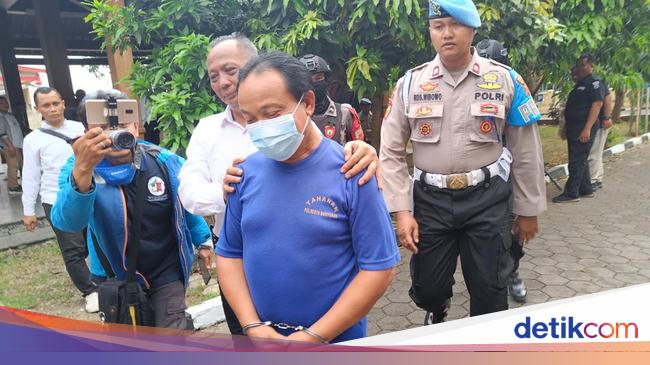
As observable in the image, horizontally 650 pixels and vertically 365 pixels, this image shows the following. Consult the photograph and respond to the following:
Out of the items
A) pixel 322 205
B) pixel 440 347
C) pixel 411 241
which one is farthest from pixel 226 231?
pixel 411 241

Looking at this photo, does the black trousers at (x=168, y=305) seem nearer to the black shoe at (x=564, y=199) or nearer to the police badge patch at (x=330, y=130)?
the police badge patch at (x=330, y=130)

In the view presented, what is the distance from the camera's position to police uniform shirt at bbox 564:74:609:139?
18.6 ft

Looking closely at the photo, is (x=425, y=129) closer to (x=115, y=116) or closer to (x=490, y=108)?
(x=490, y=108)

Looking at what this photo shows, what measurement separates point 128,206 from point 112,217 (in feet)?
0.25

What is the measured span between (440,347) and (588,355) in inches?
20.0

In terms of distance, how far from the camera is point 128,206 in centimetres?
192

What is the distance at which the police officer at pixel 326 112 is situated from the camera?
9.40ft

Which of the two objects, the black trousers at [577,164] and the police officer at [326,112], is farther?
the black trousers at [577,164]

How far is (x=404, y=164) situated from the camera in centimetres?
248

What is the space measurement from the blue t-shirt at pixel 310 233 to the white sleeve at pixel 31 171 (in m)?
3.22

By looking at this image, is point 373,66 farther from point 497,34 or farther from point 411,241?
point 411,241

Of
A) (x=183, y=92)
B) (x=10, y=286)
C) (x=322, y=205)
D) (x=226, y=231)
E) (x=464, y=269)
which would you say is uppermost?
(x=183, y=92)

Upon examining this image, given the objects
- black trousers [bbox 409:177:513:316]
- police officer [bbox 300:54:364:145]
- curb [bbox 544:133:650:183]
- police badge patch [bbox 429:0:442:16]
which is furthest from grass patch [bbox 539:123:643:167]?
police badge patch [bbox 429:0:442:16]

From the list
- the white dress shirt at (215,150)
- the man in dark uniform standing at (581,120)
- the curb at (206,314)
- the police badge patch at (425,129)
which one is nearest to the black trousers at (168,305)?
the white dress shirt at (215,150)
